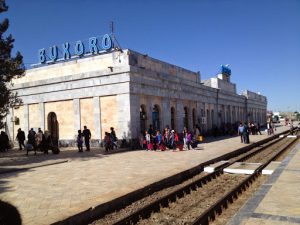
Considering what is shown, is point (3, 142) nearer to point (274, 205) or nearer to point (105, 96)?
point (105, 96)

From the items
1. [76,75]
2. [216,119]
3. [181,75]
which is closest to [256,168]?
[76,75]

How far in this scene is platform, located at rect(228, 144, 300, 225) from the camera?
6230 millimetres

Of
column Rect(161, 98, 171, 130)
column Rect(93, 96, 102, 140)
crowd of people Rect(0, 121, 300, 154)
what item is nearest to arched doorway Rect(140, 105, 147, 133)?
crowd of people Rect(0, 121, 300, 154)

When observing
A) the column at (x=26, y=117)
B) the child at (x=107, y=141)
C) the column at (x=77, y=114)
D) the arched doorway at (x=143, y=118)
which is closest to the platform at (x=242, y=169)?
the child at (x=107, y=141)

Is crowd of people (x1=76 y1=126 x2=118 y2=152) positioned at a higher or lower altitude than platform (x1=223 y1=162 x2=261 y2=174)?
higher

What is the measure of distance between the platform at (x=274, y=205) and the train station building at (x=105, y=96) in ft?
44.0

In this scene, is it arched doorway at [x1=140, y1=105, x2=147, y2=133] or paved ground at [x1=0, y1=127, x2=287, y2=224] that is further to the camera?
arched doorway at [x1=140, y1=105, x2=147, y2=133]

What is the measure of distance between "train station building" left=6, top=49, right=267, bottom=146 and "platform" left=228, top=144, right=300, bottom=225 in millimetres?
13426

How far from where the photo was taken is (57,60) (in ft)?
87.4

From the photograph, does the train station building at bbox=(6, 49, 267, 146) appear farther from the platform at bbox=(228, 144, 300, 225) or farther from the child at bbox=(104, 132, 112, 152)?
the platform at bbox=(228, 144, 300, 225)

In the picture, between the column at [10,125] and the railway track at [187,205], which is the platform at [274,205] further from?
the column at [10,125]

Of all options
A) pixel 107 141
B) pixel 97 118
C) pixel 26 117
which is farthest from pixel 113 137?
pixel 26 117

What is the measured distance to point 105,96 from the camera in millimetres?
22891

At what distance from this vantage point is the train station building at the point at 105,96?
22.2m
